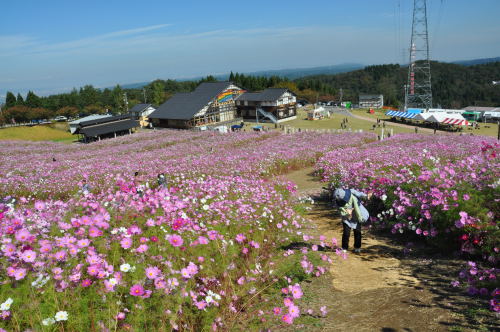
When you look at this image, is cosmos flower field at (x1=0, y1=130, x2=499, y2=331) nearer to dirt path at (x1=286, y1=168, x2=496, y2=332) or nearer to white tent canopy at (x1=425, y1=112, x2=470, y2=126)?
dirt path at (x1=286, y1=168, x2=496, y2=332)

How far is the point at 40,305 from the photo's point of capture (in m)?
3.60

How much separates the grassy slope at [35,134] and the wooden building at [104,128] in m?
9.41

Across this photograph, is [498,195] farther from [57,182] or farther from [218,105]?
[218,105]

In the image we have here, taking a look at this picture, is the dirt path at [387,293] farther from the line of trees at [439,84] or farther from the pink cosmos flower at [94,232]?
the line of trees at [439,84]

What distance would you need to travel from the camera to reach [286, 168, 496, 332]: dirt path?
15.7ft

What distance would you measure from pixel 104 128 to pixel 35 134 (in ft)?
71.6

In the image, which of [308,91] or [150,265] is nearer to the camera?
[150,265]

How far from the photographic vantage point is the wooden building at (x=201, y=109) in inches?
2247

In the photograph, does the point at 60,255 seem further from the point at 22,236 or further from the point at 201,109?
the point at 201,109

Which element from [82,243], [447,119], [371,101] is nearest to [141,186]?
[82,243]

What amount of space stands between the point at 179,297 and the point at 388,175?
8.50m

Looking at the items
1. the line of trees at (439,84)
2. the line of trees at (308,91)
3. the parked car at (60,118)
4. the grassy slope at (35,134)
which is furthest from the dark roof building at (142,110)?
the line of trees at (439,84)

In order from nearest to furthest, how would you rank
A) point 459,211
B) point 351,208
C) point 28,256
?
1. point 28,256
2. point 459,211
3. point 351,208

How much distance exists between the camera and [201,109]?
57219 mm
